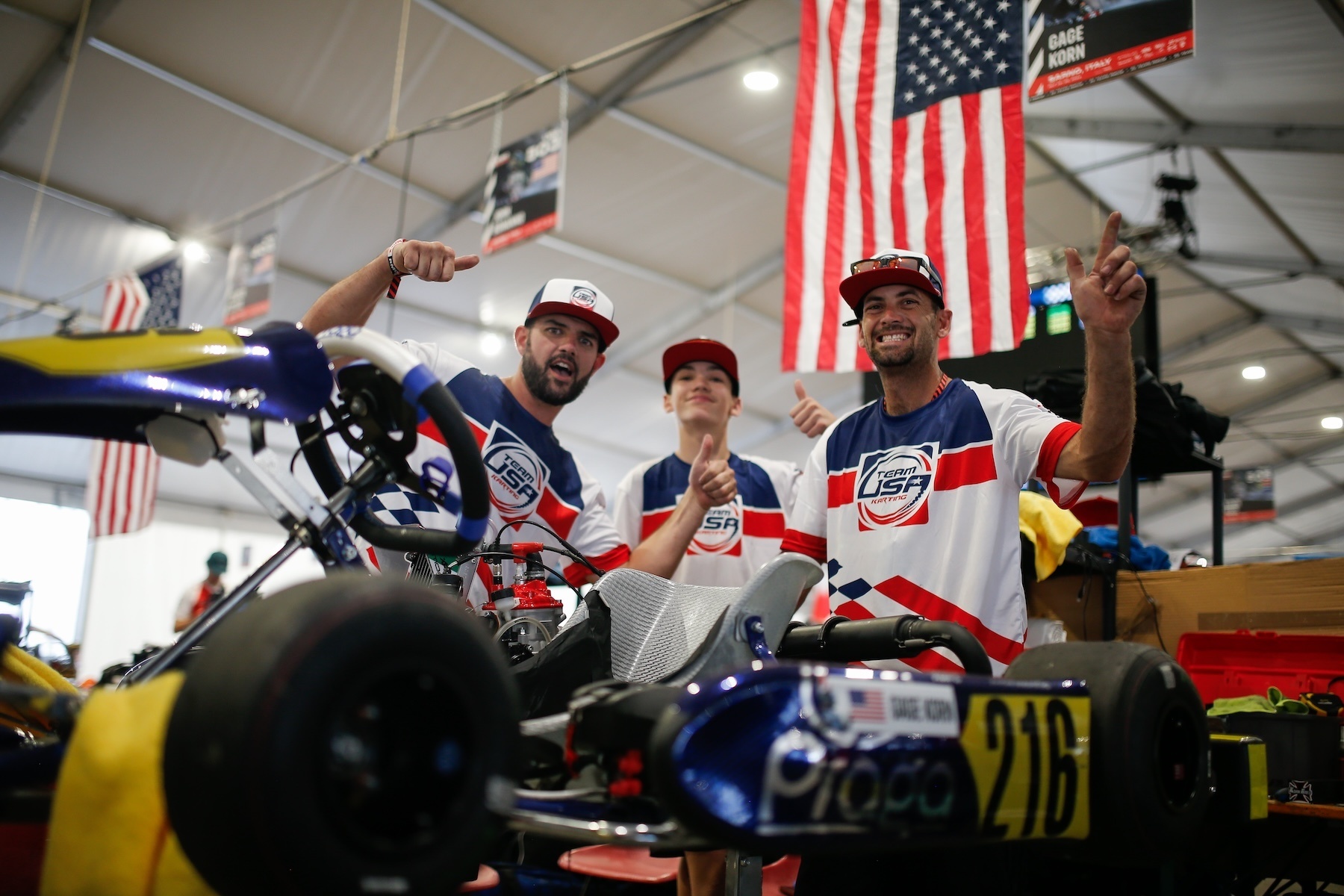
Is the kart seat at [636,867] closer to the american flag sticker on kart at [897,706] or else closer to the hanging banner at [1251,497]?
the american flag sticker on kart at [897,706]

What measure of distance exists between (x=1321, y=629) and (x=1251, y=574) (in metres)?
0.25

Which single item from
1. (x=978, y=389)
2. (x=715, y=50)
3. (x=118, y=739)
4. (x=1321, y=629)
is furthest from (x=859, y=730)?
(x=715, y=50)

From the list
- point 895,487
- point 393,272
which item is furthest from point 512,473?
point 895,487

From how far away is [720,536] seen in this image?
3.83 meters

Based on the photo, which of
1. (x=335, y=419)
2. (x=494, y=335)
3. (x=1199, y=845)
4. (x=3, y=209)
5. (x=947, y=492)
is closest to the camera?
(x=335, y=419)

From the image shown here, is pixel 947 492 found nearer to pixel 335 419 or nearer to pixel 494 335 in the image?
pixel 335 419

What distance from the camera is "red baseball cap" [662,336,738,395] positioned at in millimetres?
4004

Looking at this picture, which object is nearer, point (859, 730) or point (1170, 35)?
point (859, 730)

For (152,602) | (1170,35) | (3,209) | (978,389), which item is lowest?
(152,602)

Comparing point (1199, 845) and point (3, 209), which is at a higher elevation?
point (3, 209)

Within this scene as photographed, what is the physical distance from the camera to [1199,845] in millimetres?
1885

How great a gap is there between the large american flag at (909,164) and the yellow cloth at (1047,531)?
2.41 ft

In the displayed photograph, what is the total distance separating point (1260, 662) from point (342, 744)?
9.82 feet

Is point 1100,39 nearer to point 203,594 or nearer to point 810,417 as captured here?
point 810,417
